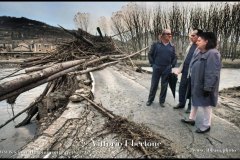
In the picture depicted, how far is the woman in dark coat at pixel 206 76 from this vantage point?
4703mm

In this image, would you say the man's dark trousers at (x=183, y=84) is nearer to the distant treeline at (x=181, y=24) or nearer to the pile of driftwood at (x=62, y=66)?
the pile of driftwood at (x=62, y=66)

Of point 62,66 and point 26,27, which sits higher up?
point 26,27

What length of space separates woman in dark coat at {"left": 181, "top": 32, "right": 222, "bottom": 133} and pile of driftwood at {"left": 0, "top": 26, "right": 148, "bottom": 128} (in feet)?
14.9

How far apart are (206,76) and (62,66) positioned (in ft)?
21.0

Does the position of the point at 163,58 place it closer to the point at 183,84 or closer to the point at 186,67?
the point at 186,67

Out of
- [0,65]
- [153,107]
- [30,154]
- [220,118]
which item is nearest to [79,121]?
[30,154]

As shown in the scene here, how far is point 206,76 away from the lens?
4.73 m

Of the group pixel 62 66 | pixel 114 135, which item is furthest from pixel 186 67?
pixel 62 66

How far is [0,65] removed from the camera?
100 feet

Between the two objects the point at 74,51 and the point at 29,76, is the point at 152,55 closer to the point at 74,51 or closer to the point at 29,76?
the point at 29,76

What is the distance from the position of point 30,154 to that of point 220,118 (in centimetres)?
429

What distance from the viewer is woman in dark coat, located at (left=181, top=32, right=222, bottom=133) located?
15.4 ft

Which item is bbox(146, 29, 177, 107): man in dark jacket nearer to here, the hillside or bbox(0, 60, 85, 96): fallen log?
bbox(0, 60, 85, 96): fallen log

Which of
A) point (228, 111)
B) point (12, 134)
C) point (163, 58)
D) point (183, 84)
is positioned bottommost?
point (12, 134)
